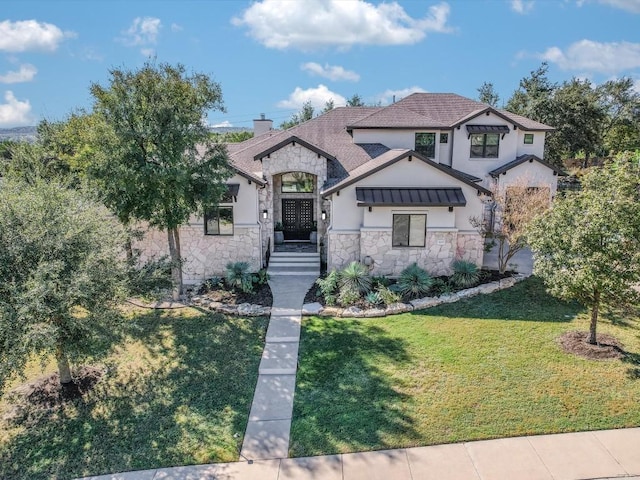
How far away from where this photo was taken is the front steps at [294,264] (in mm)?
19048

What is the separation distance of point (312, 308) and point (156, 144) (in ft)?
24.9

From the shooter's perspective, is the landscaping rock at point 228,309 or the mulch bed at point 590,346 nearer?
the mulch bed at point 590,346

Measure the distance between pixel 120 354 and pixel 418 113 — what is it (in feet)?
63.7

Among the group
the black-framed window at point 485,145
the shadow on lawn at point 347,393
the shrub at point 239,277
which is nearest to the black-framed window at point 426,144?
the black-framed window at point 485,145

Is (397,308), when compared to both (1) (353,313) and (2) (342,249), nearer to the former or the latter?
(1) (353,313)

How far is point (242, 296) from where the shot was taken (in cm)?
1667

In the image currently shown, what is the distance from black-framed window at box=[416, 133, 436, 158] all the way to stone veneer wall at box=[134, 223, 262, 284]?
10.8 m

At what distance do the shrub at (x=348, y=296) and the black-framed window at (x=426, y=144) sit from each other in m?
10.9

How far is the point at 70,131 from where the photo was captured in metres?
18.1

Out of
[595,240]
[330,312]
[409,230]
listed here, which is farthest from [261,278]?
[595,240]

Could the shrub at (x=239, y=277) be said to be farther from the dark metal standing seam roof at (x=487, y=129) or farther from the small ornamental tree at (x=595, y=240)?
the dark metal standing seam roof at (x=487, y=129)

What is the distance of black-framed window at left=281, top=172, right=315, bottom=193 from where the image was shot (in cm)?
2262

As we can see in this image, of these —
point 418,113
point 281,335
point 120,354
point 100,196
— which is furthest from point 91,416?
point 418,113

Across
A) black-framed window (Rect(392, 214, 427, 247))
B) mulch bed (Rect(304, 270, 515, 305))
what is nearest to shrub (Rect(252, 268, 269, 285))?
mulch bed (Rect(304, 270, 515, 305))
